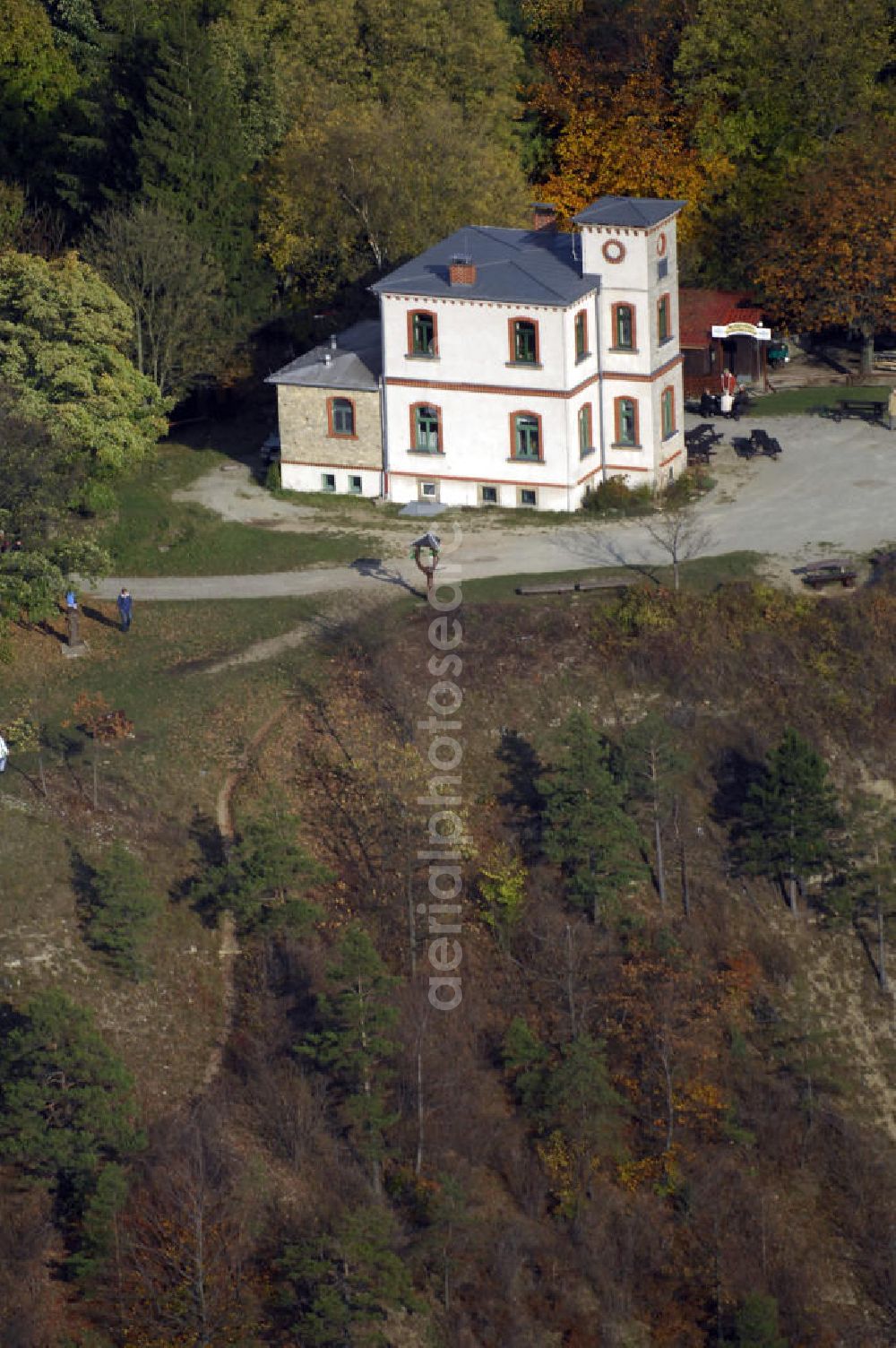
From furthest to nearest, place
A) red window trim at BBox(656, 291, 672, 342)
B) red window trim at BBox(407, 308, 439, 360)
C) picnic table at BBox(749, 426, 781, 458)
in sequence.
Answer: picnic table at BBox(749, 426, 781, 458)
red window trim at BBox(656, 291, 672, 342)
red window trim at BBox(407, 308, 439, 360)

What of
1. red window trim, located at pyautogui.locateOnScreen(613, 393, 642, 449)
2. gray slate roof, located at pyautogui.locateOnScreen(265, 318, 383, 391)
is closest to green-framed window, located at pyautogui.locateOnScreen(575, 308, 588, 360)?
red window trim, located at pyautogui.locateOnScreen(613, 393, 642, 449)

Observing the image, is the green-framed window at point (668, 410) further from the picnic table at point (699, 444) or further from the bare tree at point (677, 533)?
the bare tree at point (677, 533)

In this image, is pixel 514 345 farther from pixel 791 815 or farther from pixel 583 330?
pixel 791 815

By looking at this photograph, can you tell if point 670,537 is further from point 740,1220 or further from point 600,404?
point 740,1220

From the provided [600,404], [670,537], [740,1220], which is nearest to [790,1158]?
[740,1220]

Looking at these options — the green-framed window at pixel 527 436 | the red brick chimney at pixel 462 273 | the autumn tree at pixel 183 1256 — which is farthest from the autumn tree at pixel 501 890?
the red brick chimney at pixel 462 273

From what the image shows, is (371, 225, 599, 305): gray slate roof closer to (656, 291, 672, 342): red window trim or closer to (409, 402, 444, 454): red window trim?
(656, 291, 672, 342): red window trim
